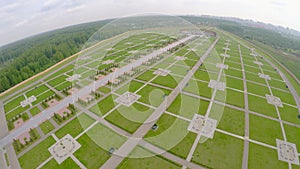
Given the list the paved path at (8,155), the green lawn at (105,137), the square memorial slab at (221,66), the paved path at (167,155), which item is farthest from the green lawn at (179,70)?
the paved path at (8,155)

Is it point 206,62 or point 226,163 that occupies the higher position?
point 206,62

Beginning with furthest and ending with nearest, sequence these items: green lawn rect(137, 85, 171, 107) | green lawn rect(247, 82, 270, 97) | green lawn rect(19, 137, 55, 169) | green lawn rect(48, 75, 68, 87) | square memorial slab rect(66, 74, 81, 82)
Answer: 1. square memorial slab rect(66, 74, 81, 82)
2. green lawn rect(48, 75, 68, 87)
3. green lawn rect(247, 82, 270, 97)
4. green lawn rect(137, 85, 171, 107)
5. green lawn rect(19, 137, 55, 169)

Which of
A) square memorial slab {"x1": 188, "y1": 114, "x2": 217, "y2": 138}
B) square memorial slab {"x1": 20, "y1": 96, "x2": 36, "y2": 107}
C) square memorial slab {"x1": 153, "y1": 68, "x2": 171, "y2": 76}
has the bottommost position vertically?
square memorial slab {"x1": 188, "y1": 114, "x2": 217, "y2": 138}

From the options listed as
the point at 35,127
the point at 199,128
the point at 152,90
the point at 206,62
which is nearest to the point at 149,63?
the point at 152,90

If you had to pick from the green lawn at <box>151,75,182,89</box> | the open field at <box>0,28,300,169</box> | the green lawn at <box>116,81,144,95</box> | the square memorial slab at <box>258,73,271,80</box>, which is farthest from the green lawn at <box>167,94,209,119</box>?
the square memorial slab at <box>258,73,271,80</box>

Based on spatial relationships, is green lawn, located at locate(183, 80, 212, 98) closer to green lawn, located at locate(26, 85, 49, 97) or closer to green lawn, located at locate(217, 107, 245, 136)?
green lawn, located at locate(217, 107, 245, 136)

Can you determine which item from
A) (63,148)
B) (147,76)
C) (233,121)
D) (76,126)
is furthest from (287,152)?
(76,126)

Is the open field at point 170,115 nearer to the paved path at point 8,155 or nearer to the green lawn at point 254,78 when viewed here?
the green lawn at point 254,78

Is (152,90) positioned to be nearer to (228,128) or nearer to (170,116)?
(170,116)
